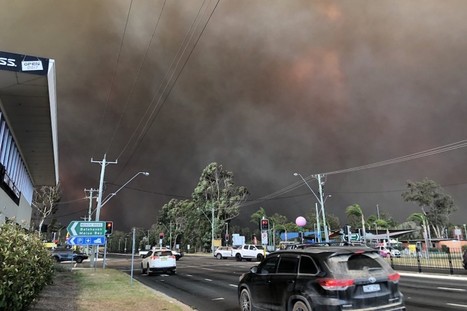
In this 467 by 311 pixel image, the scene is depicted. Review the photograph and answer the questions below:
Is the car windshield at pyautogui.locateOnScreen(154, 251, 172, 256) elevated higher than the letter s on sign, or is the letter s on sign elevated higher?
the letter s on sign

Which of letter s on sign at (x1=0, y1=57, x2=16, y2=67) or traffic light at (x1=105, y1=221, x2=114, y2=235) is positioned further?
traffic light at (x1=105, y1=221, x2=114, y2=235)

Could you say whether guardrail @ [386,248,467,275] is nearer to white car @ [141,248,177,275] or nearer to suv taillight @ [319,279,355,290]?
white car @ [141,248,177,275]

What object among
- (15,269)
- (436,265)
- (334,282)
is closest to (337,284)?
(334,282)

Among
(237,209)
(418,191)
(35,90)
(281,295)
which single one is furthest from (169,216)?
(281,295)

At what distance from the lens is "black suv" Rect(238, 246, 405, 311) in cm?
679

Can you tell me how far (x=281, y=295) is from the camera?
7789 millimetres

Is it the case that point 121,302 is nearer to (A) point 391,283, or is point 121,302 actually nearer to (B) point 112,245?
(A) point 391,283

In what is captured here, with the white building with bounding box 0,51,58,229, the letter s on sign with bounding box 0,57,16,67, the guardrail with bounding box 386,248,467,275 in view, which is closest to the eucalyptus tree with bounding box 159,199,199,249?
the white building with bounding box 0,51,58,229

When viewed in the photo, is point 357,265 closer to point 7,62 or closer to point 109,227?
point 7,62

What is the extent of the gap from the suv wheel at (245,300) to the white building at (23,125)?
5689 millimetres

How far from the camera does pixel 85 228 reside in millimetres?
24828

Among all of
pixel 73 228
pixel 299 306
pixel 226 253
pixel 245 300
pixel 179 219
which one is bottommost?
pixel 226 253

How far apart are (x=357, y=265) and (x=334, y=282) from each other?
26.7 inches

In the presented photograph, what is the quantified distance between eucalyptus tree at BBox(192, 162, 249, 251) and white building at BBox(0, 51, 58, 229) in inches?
1851
